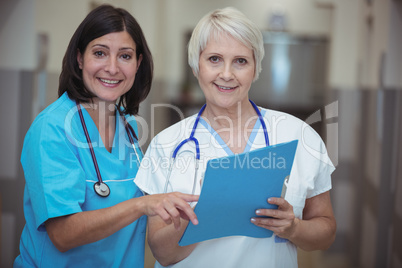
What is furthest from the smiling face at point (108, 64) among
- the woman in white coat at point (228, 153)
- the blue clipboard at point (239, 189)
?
the blue clipboard at point (239, 189)

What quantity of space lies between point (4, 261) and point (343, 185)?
2.19m

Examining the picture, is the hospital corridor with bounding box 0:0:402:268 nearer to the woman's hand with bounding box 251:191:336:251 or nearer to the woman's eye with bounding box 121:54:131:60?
the woman's hand with bounding box 251:191:336:251

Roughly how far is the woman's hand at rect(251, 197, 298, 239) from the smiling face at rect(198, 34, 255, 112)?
0.32m

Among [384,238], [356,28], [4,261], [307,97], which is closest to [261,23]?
[307,97]

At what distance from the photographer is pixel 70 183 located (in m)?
1.05

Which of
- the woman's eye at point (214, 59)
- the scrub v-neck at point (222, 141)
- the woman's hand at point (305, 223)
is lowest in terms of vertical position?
the woman's hand at point (305, 223)

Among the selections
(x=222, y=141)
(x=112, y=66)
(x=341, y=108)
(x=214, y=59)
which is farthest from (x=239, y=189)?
(x=341, y=108)

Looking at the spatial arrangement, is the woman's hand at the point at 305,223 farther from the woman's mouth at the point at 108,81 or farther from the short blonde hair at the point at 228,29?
the woman's mouth at the point at 108,81

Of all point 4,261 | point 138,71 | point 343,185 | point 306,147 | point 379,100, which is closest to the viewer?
point 306,147

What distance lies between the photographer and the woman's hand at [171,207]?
939 millimetres

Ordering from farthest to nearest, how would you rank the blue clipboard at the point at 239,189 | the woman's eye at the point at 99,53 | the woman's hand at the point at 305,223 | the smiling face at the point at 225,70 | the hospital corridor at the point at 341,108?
1. the hospital corridor at the point at 341,108
2. the woman's eye at the point at 99,53
3. the smiling face at the point at 225,70
4. the woman's hand at the point at 305,223
5. the blue clipboard at the point at 239,189

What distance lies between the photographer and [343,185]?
9.29ft

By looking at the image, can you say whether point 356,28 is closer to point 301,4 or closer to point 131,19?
point 131,19

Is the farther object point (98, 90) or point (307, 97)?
point (307, 97)
